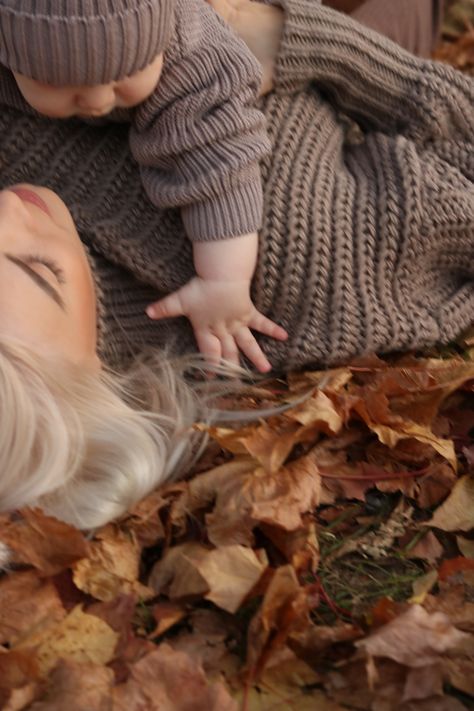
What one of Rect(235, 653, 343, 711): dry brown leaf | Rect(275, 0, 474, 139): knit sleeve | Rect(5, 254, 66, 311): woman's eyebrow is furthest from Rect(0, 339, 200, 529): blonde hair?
Rect(275, 0, 474, 139): knit sleeve

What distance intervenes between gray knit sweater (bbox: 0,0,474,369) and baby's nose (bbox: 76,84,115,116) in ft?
0.97

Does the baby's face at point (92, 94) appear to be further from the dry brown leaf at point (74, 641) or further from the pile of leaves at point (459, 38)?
the pile of leaves at point (459, 38)

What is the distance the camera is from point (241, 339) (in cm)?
214

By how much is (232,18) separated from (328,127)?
358 millimetres

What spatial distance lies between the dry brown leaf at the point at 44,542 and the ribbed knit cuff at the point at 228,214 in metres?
0.72

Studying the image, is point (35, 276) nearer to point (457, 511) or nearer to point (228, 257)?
point (228, 257)

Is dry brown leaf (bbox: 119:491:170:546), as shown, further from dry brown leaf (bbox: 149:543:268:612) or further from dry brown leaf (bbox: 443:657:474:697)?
dry brown leaf (bbox: 443:657:474:697)

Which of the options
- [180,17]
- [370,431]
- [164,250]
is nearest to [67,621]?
[370,431]

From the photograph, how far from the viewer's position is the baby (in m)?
1.65

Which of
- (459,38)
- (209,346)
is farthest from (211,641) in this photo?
(459,38)

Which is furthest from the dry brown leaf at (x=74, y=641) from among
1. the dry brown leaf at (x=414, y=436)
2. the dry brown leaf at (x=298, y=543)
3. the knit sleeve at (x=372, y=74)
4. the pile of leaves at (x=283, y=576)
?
the knit sleeve at (x=372, y=74)

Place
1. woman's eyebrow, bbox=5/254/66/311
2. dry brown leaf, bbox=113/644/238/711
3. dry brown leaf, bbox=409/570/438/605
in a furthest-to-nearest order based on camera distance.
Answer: woman's eyebrow, bbox=5/254/66/311, dry brown leaf, bbox=409/570/438/605, dry brown leaf, bbox=113/644/238/711

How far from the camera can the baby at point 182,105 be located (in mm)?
1646

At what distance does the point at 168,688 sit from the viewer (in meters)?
1.38
